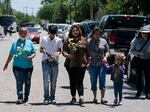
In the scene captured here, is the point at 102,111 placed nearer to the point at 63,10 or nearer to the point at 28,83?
the point at 28,83

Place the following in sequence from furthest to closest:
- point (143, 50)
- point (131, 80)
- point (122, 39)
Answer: point (122, 39)
point (131, 80)
point (143, 50)

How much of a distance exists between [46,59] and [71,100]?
43.8 inches

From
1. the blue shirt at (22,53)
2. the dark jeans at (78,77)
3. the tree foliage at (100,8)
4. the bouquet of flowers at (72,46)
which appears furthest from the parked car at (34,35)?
the bouquet of flowers at (72,46)

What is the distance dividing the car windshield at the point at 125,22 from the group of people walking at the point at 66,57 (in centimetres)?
999

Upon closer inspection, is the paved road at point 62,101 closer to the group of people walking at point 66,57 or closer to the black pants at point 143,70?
the group of people walking at point 66,57

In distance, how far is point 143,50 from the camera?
47.2 feet

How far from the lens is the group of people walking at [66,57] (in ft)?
42.5

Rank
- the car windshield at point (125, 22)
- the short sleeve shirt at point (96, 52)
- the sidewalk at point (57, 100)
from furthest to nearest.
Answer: the car windshield at point (125, 22), the short sleeve shirt at point (96, 52), the sidewalk at point (57, 100)

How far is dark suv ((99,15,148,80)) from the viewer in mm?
21578

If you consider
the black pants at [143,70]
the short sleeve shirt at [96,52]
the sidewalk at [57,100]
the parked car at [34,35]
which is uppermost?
the short sleeve shirt at [96,52]

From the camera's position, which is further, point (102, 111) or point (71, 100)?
point (71, 100)

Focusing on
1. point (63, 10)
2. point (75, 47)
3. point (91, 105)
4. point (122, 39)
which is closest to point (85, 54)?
point (75, 47)

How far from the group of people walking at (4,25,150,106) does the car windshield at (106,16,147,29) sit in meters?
9.99

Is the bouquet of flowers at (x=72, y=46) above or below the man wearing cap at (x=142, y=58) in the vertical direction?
above
